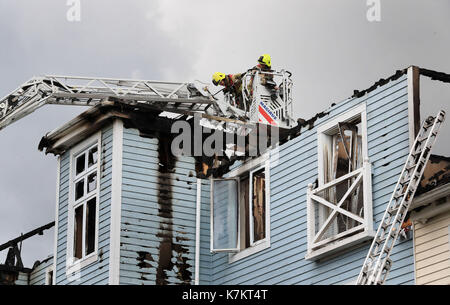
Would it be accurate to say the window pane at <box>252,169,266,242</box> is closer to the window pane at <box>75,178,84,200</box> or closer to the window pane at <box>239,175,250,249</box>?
the window pane at <box>239,175,250,249</box>

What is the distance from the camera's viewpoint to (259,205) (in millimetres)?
23578

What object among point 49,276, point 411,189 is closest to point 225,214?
point 411,189

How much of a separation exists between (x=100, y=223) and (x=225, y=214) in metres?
2.68

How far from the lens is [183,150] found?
2489 centimetres

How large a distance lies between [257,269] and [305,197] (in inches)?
78.4

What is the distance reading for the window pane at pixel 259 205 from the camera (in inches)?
919

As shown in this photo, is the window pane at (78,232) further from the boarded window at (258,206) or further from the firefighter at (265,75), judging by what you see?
the firefighter at (265,75)

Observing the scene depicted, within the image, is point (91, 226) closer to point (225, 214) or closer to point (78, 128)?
point (78, 128)

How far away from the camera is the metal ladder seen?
58.9ft

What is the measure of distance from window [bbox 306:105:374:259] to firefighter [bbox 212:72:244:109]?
247 inches

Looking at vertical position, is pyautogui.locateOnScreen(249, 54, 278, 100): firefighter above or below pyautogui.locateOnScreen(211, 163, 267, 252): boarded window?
above

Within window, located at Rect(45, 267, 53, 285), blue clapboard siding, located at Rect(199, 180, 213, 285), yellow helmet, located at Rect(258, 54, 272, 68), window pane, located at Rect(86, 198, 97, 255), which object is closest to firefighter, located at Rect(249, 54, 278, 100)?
yellow helmet, located at Rect(258, 54, 272, 68)
